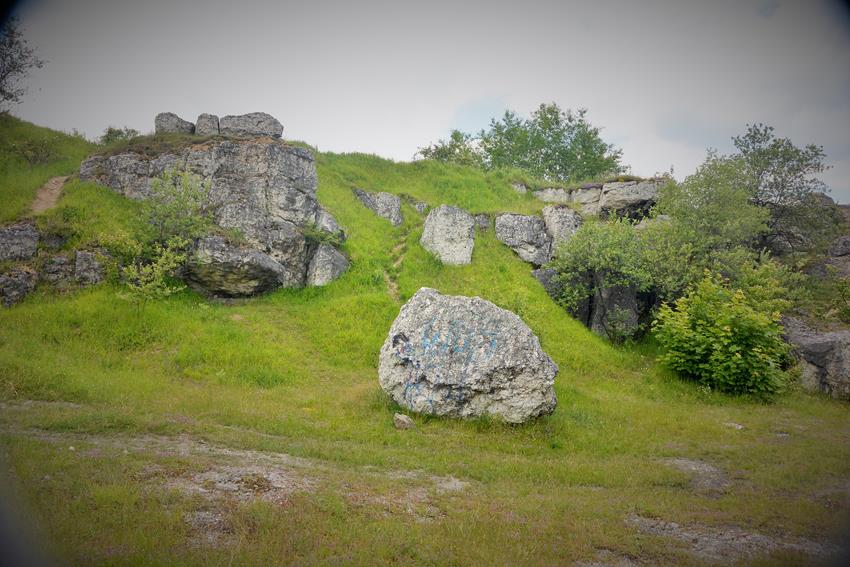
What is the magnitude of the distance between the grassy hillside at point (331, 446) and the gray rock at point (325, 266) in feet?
3.87

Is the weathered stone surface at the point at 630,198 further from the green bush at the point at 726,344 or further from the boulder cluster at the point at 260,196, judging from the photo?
the boulder cluster at the point at 260,196

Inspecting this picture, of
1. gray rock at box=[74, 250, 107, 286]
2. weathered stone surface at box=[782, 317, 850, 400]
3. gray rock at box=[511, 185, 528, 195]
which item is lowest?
weathered stone surface at box=[782, 317, 850, 400]

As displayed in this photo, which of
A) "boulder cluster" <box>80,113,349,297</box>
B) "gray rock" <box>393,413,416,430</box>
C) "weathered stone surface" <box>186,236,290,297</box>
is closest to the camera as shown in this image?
"gray rock" <box>393,413,416,430</box>

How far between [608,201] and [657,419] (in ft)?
83.7

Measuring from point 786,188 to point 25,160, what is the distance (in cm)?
5329

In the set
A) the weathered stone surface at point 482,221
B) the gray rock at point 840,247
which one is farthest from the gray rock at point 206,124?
the gray rock at point 840,247

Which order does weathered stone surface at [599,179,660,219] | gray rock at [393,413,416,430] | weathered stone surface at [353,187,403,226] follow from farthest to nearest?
1. weathered stone surface at [353,187,403,226]
2. weathered stone surface at [599,179,660,219]
3. gray rock at [393,413,416,430]

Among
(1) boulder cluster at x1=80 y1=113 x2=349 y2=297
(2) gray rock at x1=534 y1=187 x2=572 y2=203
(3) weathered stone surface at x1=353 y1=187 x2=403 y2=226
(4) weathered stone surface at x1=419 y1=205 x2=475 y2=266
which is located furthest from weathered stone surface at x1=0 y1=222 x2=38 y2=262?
(2) gray rock at x1=534 y1=187 x2=572 y2=203

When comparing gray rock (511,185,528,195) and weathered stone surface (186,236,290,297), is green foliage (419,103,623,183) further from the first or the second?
weathered stone surface (186,236,290,297)

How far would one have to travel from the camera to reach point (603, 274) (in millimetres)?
29609

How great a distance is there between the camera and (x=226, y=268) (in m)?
24.9

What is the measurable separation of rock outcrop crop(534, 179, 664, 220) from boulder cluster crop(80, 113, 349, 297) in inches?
899

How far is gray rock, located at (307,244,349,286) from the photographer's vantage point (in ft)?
93.6

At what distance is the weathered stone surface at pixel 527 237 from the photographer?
3484 cm
